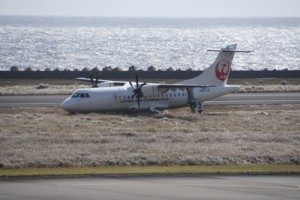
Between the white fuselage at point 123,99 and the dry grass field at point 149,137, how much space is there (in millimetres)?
771

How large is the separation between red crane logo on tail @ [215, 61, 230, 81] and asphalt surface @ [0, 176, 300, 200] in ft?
90.3

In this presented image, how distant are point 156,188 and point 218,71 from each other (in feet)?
101

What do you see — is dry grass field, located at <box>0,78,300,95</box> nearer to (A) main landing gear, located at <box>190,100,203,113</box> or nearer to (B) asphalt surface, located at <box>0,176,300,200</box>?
(A) main landing gear, located at <box>190,100,203,113</box>

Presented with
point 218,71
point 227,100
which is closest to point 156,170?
point 218,71

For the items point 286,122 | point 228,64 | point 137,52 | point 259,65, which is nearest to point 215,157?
point 286,122

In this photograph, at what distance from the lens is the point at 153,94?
52.8 meters

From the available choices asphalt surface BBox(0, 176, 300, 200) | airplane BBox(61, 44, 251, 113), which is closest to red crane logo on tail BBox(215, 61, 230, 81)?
airplane BBox(61, 44, 251, 113)

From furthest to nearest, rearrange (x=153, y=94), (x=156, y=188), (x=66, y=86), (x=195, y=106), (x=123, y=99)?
(x=66, y=86), (x=195, y=106), (x=153, y=94), (x=123, y=99), (x=156, y=188)

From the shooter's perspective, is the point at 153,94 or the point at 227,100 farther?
the point at 227,100

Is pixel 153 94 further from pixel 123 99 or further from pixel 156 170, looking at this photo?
pixel 156 170

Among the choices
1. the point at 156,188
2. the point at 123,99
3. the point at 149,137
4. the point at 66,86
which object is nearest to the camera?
the point at 156,188

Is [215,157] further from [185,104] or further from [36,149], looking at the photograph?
[185,104]

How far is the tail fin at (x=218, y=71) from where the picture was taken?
56125 millimetres

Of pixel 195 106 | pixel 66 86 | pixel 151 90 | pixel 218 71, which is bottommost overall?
pixel 66 86
